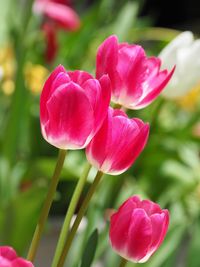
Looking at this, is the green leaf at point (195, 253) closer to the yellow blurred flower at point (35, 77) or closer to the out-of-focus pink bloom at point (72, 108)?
the out-of-focus pink bloom at point (72, 108)

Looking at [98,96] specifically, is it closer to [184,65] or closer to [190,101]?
[184,65]

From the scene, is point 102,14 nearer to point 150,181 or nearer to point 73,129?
point 150,181

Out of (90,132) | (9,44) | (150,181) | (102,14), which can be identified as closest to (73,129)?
(90,132)

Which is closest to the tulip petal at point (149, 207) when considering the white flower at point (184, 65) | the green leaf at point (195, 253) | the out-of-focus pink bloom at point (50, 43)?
the white flower at point (184, 65)

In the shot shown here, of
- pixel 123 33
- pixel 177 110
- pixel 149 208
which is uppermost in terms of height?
pixel 149 208

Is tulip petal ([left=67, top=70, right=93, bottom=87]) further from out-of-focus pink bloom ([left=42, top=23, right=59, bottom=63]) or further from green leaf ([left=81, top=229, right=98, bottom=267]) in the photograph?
out-of-focus pink bloom ([left=42, top=23, right=59, bottom=63])
